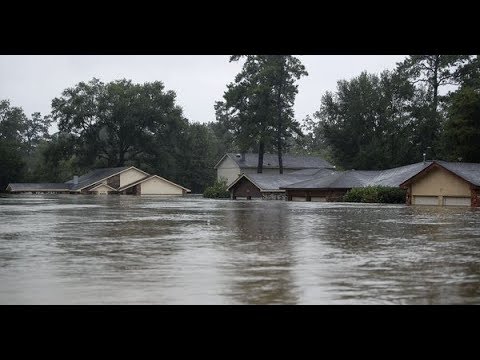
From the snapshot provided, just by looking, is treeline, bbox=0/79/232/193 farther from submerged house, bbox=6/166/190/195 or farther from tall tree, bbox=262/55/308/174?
tall tree, bbox=262/55/308/174

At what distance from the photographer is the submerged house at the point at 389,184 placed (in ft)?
132

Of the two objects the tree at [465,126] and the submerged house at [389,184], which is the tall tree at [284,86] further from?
the tree at [465,126]

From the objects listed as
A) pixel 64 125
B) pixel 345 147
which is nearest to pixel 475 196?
pixel 345 147

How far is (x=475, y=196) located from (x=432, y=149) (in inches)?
969

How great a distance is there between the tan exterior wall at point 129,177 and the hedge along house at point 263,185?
20415 millimetres

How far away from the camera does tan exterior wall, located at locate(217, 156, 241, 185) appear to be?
8110cm

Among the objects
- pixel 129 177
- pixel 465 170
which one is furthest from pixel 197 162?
pixel 465 170

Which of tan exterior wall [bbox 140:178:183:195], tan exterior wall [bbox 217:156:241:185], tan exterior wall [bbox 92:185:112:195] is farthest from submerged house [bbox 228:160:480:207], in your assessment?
tan exterior wall [bbox 92:185:112:195]

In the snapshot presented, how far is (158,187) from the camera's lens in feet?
264

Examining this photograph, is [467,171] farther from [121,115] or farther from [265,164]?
[121,115]

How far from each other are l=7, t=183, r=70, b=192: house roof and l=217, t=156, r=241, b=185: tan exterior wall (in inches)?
897

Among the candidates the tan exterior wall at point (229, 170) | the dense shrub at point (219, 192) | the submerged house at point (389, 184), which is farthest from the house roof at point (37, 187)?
the submerged house at point (389, 184)

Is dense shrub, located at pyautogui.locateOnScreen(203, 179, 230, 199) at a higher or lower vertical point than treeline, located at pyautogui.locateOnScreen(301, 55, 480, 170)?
lower
